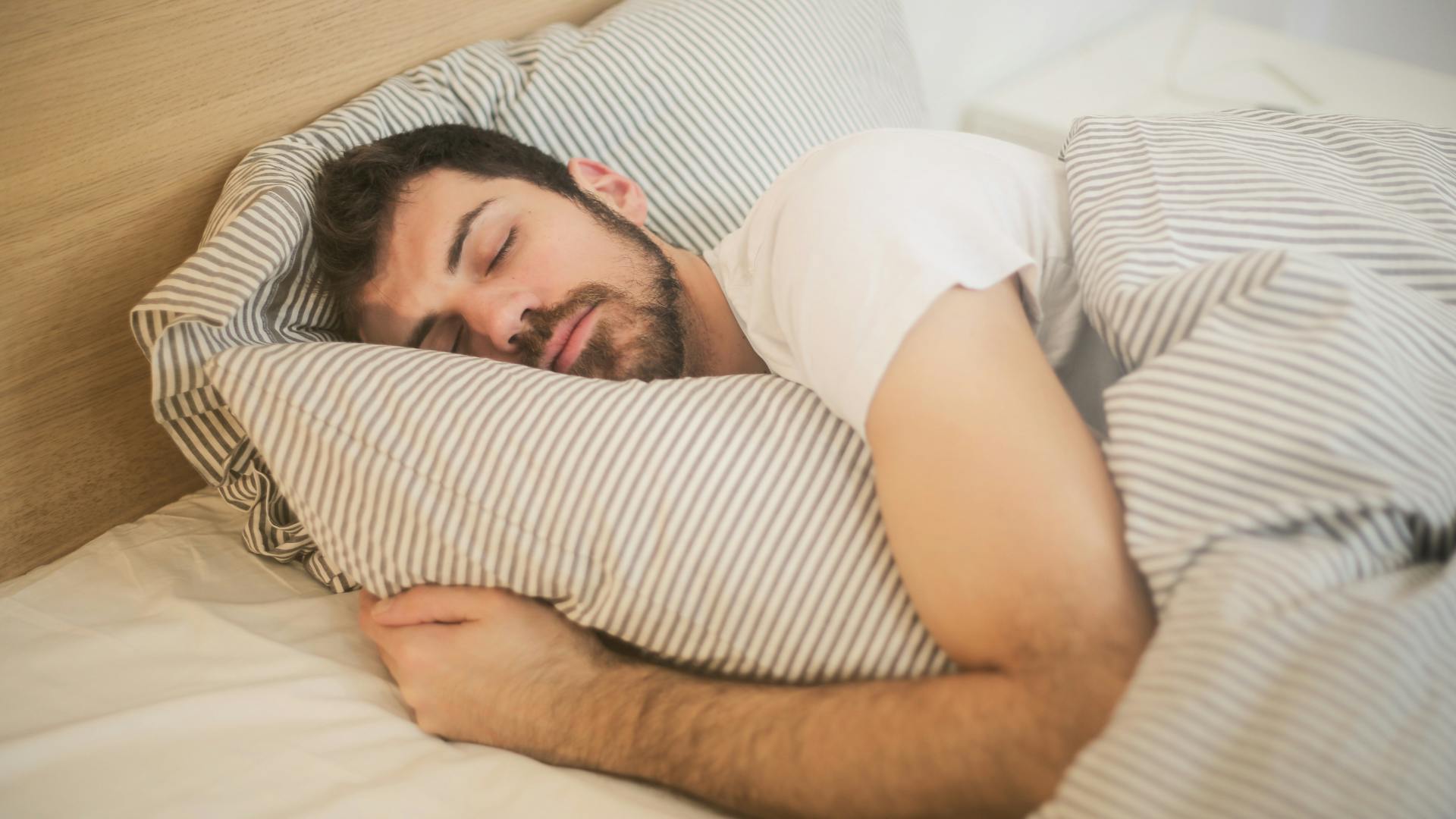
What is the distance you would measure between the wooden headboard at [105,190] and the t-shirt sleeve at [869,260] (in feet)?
1.98

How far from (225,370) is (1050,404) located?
66cm

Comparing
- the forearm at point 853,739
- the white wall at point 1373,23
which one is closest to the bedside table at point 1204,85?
the white wall at point 1373,23

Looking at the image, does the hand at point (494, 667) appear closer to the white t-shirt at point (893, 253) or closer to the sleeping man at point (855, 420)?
the sleeping man at point (855, 420)

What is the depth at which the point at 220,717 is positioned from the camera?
66 centimetres

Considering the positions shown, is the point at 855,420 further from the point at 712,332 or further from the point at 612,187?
the point at 612,187

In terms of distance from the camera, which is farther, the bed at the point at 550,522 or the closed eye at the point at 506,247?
the closed eye at the point at 506,247

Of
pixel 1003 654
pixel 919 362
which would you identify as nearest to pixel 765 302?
pixel 919 362

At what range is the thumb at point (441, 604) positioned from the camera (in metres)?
0.70

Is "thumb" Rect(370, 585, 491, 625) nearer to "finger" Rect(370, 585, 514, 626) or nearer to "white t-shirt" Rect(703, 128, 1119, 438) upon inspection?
"finger" Rect(370, 585, 514, 626)

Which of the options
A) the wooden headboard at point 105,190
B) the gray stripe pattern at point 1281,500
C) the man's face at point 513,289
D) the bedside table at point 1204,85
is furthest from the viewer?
the bedside table at point 1204,85

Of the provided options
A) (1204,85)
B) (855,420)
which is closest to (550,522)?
(855,420)

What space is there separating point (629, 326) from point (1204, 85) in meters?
1.56

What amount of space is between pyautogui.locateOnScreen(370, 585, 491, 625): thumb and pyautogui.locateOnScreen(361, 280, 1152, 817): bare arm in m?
0.14

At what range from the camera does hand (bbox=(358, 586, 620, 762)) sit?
2.23 ft
